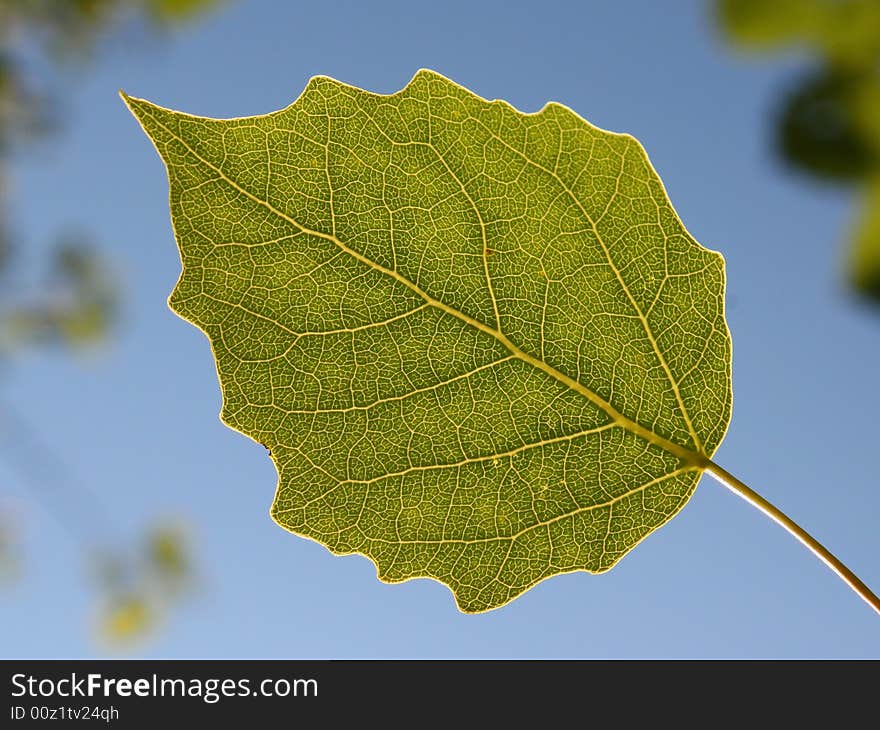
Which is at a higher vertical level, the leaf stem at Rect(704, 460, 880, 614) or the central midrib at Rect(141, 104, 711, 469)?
the central midrib at Rect(141, 104, 711, 469)

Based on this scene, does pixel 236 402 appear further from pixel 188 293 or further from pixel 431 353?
pixel 431 353

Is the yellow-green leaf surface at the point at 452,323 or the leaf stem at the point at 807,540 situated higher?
the yellow-green leaf surface at the point at 452,323

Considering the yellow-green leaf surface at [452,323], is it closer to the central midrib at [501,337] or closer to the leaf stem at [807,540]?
the central midrib at [501,337]

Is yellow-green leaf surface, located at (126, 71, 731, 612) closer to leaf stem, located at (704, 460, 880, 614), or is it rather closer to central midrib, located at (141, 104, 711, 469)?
central midrib, located at (141, 104, 711, 469)

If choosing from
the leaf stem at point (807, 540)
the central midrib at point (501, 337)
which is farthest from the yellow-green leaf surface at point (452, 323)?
the leaf stem at point (807, 540)

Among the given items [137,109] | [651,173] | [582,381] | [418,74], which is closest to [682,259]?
[651,173]

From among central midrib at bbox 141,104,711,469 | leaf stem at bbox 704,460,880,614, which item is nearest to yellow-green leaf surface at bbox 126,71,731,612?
central midrib at bbox 141,104,711,469
